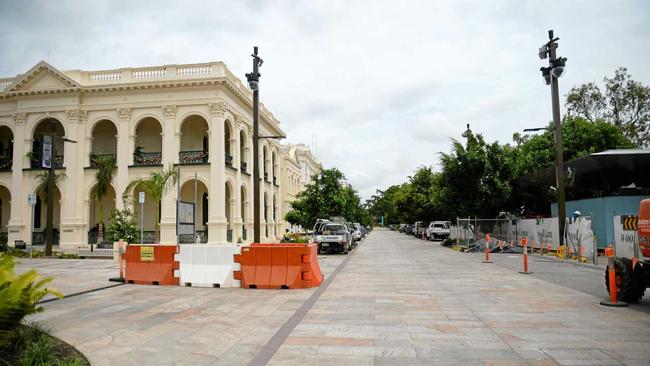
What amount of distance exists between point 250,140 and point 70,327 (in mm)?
31241

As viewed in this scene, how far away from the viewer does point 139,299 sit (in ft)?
35.1

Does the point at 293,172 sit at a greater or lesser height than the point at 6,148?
greater

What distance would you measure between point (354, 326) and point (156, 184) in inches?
989

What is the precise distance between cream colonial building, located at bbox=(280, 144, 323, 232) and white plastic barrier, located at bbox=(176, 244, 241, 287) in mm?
32552

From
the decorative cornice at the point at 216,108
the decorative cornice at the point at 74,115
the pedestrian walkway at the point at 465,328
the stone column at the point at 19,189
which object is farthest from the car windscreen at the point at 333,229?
the stone column at the point at 19,189

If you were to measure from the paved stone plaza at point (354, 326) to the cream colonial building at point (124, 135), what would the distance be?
20.2 meters

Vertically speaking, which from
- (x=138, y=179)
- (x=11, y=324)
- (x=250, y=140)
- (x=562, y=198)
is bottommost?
(x=11, y=324)

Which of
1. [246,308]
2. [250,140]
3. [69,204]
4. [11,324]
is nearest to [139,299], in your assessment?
[246,308]

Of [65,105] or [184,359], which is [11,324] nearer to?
[184,359]

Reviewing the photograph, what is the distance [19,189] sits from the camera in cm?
3362

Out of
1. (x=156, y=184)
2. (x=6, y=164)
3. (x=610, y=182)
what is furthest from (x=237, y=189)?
(x=610, y=182)

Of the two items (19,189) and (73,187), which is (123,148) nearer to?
(73,187)

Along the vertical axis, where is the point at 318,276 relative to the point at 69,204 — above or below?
below

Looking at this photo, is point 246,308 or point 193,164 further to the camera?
point 193,164
